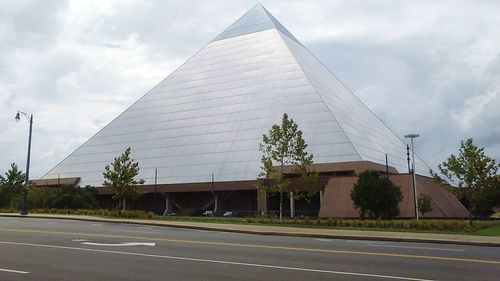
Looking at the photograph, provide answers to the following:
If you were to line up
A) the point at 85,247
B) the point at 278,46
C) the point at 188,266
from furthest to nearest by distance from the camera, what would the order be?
the point at 278,46, the point at 85,247, the point at 188,266

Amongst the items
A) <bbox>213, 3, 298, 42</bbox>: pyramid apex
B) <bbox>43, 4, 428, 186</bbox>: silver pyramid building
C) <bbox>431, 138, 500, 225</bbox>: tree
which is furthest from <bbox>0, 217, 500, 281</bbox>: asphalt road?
<bbox>213, 3, 298, 42</bbox>: pyramid apex

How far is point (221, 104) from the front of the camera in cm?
A: 6781

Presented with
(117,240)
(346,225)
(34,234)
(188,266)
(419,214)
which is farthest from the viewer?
(419,214)

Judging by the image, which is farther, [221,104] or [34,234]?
[221,104]

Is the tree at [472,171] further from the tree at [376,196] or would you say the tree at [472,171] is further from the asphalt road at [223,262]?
the asphalt road at [223,262]

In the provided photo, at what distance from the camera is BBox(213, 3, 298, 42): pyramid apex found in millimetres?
84875

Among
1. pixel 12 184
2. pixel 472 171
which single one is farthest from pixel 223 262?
pixel 12 184

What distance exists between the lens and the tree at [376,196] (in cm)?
3747

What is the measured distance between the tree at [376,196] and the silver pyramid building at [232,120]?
1232 centimetres

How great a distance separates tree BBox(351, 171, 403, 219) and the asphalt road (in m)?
22.8

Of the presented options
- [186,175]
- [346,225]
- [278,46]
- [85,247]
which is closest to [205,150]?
[186,175]

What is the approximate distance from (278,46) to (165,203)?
1175 inches

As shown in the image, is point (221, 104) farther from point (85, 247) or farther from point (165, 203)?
point (85, 247)

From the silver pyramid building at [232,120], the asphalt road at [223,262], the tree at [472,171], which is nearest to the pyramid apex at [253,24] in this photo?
the silver pyramid building at [232,120]
